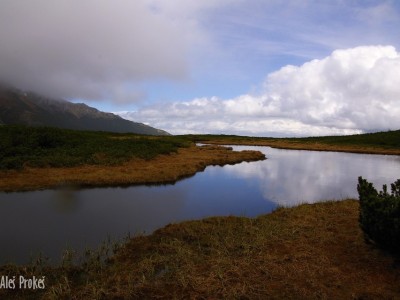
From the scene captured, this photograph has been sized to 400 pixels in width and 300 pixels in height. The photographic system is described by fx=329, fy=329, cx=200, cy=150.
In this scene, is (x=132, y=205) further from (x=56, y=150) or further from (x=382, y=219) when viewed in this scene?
(x=56, y=150)

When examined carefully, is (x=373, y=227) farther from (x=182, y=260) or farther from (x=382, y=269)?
(x=182, y=260)

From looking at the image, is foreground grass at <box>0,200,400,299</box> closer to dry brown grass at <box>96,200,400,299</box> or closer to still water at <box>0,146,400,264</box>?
dry brown grass at <box>96,200,400,299</box>

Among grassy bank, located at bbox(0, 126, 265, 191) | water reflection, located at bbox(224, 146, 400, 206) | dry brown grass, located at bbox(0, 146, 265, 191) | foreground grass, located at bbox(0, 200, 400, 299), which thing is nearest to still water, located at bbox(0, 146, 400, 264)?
water reflection, located at bbox(224, 146, 400, 206)

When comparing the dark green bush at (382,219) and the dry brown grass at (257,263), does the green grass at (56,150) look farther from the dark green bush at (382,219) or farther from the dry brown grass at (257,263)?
the dark green bush at (382,219)

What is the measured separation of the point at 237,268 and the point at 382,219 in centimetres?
611

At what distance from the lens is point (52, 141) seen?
47688 mm

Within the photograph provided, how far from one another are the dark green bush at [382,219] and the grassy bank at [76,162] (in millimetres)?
24752

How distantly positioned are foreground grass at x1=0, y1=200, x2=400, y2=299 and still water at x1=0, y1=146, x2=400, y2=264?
123 inches

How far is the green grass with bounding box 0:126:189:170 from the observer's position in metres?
38.5

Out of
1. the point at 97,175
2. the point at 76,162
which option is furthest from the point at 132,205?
the point at 76,162

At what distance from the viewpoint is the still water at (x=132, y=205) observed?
1800cm

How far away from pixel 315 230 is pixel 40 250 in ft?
47.6

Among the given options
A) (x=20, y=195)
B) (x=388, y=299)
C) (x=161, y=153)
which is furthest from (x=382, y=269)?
(x=161, y=153)

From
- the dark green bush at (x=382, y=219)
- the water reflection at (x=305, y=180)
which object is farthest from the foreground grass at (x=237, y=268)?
the water reflection at (x=305, y=180)
